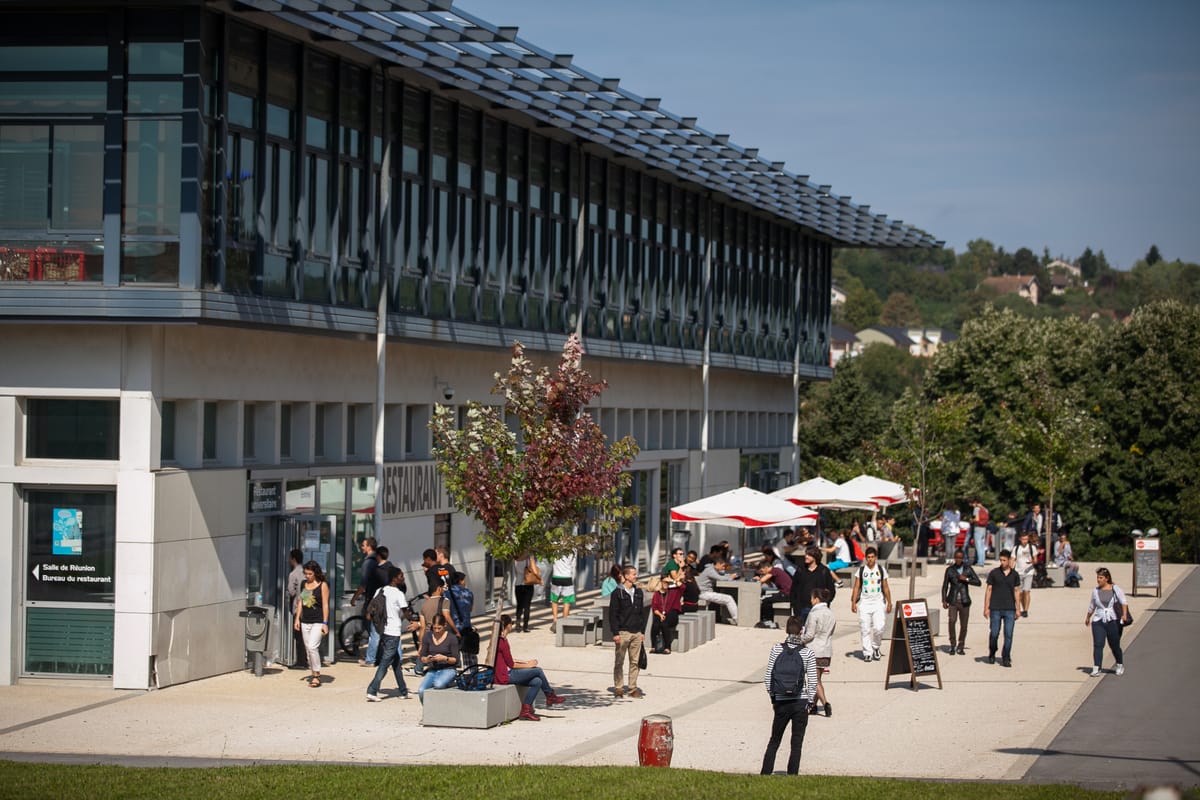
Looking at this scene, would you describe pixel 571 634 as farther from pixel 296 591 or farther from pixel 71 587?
pixel 71 587

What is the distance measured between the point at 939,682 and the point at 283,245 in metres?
11.0

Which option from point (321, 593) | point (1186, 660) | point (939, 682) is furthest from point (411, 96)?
point (1186, 660)

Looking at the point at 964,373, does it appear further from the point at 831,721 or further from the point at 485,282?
the point at 831,721

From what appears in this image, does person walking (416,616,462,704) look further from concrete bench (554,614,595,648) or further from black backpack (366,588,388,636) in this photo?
concrete bench (554,614,595,648)

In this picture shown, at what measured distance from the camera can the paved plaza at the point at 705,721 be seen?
16328 mm

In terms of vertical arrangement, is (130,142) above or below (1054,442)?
above

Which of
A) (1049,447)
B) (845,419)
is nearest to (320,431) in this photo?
(1049,447)

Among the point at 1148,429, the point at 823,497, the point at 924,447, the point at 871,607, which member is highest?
the point at 1148,429

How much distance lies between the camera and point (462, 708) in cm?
1830

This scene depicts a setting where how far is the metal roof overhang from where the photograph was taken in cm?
2244

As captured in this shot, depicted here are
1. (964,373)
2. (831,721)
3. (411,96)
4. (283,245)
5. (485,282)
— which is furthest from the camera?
(964,373)

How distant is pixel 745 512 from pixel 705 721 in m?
12.7

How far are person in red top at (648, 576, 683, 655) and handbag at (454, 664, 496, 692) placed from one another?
276 inches

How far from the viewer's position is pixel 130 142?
21344 mm
